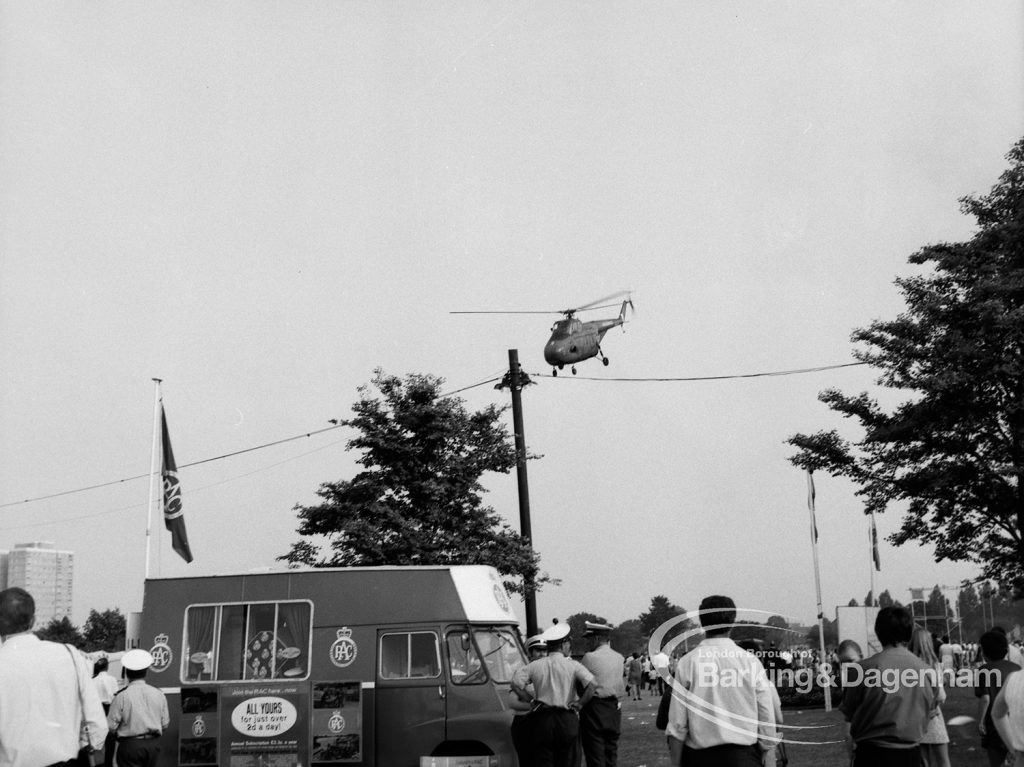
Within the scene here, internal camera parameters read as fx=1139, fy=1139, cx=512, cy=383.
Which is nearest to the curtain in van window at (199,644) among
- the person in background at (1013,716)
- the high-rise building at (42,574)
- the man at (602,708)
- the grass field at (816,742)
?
the man at (602,708)

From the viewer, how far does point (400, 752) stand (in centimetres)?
1340

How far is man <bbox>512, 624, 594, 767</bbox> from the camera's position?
10984 mm

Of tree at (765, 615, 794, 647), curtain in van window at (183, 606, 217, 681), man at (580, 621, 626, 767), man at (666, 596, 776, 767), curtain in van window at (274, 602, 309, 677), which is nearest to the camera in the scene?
man at (666, 596, 776, 767)

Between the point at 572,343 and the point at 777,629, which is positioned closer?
the point at 777,629

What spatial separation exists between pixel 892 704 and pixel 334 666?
8.52m

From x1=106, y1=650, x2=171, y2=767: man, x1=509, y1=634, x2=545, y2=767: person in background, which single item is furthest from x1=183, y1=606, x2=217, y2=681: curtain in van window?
x1=509, y1=634, x2=545, y2=767: person in background

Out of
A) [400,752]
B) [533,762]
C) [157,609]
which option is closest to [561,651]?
[533,762]

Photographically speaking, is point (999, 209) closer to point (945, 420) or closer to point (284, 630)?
point (945, 420)

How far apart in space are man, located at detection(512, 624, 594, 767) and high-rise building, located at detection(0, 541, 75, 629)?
142 metres

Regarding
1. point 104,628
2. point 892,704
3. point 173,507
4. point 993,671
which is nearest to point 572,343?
point 173,507

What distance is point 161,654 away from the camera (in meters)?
14.2

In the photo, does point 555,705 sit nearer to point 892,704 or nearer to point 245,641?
point 245,641

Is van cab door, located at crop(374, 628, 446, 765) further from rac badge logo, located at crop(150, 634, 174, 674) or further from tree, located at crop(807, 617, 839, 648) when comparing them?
tree, located at crop(807, 617, 839, 648)

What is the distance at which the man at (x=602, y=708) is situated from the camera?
41.8ft
